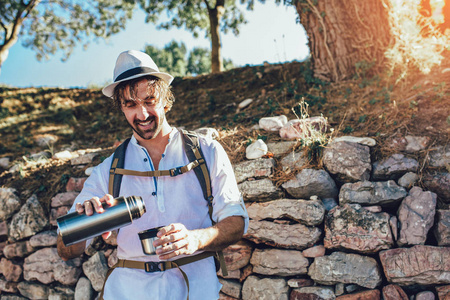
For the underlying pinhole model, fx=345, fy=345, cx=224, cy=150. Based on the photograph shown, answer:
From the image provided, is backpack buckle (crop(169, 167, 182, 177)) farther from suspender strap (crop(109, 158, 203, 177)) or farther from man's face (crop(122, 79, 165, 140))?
man's face (crop(122, 79, 165, 140))

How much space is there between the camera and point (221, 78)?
25.8ft

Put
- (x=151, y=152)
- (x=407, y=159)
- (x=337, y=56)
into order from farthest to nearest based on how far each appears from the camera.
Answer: (x=337, y=56) < (x=407, y=159) < (x=151, y=152)

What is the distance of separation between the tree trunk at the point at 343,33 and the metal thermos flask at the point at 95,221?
13.9 ft

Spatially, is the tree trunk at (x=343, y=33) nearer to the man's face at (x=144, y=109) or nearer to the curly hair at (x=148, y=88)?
the curly hair at (x=148, y=88)

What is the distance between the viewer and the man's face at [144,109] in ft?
8.26

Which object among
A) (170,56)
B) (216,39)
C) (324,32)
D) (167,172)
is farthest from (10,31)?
(170,56)

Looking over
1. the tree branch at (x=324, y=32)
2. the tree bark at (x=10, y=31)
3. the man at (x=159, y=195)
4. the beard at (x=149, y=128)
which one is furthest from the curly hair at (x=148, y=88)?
the tree bark at (x=10, y=31)

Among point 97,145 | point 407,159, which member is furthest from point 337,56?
point 97,145

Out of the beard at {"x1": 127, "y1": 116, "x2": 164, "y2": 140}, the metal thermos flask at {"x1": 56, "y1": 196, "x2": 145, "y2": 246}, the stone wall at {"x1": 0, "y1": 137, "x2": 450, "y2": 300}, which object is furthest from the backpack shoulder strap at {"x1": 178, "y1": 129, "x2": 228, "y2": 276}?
the stone wall at {"x1": 0, "y1": 137, "x2": 450, "y2": 300}

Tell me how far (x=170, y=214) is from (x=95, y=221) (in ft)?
1.81

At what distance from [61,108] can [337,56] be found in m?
6.01

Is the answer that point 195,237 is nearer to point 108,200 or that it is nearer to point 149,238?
point 149,238

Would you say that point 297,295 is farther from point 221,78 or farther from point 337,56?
point 221,78

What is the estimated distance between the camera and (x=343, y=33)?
203 inches
